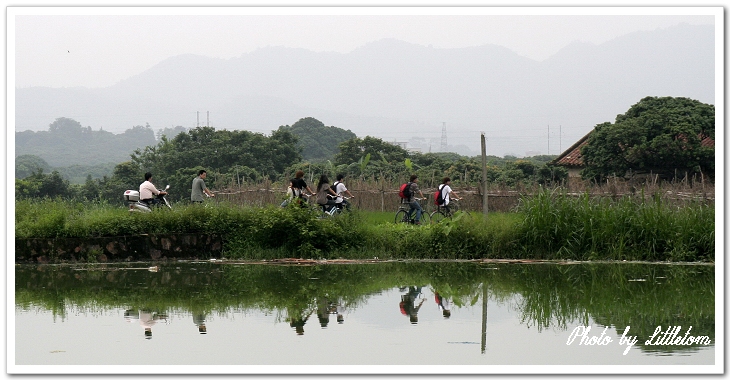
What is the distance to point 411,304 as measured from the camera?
37.0ft

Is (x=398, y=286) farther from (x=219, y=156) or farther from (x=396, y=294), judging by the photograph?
(x=219, y=156)

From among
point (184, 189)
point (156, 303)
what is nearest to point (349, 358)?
point (156, 303)

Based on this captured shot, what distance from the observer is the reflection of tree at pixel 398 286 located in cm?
1057

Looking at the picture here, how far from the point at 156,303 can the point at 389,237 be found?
6.39 m

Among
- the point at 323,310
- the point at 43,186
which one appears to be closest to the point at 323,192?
the point at 323,310

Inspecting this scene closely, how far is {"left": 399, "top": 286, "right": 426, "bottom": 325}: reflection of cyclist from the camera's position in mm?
10469

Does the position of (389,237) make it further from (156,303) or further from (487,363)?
→ (487,363)

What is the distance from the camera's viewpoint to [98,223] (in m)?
16.8

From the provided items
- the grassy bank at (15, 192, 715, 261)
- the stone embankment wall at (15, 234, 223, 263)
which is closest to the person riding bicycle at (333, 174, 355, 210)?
the grassy bank at (15, 192, 715, 261)

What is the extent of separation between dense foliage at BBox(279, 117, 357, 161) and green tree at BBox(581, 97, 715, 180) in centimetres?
4366

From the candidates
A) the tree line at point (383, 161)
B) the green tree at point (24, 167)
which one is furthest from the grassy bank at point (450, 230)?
the green tree at point (24, 167)

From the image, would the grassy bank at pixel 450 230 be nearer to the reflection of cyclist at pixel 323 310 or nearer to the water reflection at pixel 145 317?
the reflection of cyclist at pixel 323 310

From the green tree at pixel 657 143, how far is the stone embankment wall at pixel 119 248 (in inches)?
920

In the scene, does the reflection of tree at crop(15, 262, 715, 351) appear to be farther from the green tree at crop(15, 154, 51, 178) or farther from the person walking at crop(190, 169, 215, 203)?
the green tree at crop(15, 154, 51, 178)
